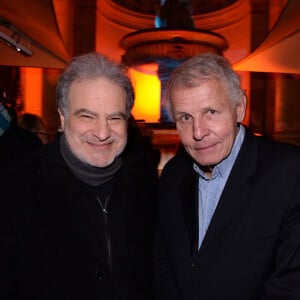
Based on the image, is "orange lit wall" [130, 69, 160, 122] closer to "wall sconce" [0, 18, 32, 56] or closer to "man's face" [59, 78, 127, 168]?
"wall sconce" [0, 18, 32, 56]

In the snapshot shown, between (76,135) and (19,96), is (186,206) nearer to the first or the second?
(76,135)

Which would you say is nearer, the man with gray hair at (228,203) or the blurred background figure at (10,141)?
the man with gray hair at (228,203)

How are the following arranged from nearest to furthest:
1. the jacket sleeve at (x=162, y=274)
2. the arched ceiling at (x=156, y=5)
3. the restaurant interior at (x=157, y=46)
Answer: the jacket sleeve at (x=162, y=274) < the restaurant interior at (x=157, y=46) < the arched ceiling at (x=156, y=5)

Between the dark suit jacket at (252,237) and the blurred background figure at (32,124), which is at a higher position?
the blurred background figure at (32,124)

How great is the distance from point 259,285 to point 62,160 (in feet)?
3.33

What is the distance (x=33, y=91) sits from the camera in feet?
34.3

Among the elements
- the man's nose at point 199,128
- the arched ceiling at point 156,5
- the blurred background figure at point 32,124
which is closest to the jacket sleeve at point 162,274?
the man's nose at point 199,128

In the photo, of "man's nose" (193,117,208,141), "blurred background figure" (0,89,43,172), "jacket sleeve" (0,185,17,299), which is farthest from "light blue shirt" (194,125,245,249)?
"blurred background figure" (0,89,43,172)

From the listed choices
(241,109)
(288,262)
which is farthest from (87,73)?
(288,262)

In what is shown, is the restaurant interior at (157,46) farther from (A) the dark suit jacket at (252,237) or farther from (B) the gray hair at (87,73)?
(A) the dark suit jacket at (252,237)

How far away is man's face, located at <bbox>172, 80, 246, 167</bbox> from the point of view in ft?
6.29

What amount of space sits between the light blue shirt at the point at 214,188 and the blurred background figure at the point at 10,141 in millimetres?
1147

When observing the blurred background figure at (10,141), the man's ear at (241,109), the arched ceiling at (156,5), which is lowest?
the blurred background figure at (10,141)

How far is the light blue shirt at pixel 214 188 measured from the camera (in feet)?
6.61
